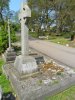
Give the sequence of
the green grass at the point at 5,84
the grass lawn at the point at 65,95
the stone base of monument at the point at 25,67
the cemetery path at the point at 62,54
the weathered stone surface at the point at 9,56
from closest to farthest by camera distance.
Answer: the grass lawn at the point at 65,95 < the green grass at the point at 5,84 < the stone base of monument at the point at 25,67 < the weathered stone surface at the point at 9,56 < the cemetery path at the point at 62,54

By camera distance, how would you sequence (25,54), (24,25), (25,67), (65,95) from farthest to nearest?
(25,54), (24,25), (25,67), (65,95)

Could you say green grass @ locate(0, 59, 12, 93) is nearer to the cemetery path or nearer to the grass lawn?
the grass lawn

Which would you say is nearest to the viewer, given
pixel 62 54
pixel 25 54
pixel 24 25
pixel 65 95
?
pixel 65 95

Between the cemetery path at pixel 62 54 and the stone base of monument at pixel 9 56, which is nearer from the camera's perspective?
the stone base of monument at pixel 9 56

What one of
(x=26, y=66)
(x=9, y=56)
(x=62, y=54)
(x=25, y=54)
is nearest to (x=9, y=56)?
(x=9, y=56)

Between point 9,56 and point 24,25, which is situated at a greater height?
point 24,25

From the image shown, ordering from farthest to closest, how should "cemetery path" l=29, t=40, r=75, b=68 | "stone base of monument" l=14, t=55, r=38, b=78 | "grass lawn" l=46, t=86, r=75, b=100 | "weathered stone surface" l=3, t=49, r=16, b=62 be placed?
1. "cemetery path" l=29, t=40, r=75, b=68
2. "weathered stone surface" l=3, t=49, r=16, b=62
3. "stone base of monument" l=14, t=55, r=38, b=78
4. "grass lawn" l=46, t=86, r=75, b=100

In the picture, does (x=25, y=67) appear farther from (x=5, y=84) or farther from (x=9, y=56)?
(x=9, y=56)

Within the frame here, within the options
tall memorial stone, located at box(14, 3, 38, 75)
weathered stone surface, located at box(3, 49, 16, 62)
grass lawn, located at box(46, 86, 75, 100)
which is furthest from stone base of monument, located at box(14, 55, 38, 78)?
weathered stone surface, located at box(3, 49, 16, 62)

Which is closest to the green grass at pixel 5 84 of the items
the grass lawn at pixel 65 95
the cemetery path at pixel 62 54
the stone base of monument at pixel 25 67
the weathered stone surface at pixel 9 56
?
the stone base of monument at pixel 25 67

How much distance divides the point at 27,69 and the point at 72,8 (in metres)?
26.8

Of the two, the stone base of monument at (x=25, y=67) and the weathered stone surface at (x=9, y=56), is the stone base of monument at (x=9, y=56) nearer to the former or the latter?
the weathered stone surface at (x=9, y=56)

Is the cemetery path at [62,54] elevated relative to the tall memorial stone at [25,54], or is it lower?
lower

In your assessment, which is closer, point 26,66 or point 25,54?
point 26,66
